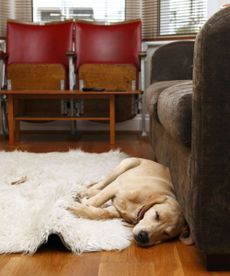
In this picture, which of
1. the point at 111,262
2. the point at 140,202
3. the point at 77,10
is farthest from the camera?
the point at 77,10

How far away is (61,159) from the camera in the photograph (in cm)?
271

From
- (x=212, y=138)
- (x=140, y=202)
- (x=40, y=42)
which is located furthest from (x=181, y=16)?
(x=212, y=138)

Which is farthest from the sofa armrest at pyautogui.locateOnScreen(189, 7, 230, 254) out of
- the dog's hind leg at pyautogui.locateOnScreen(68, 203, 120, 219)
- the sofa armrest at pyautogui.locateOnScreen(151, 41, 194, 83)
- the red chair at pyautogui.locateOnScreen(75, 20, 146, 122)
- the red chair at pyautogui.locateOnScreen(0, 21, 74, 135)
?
the red chair at pyautogui.locateOnScreen(0, 21, 74, 135)

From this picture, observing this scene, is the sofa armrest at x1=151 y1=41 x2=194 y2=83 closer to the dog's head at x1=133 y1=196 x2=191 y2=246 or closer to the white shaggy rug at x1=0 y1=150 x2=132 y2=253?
the white shaggy rug at x1=0 y1=150 x2=132 y2=253

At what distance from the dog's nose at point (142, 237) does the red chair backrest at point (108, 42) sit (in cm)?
278

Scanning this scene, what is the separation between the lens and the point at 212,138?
1.10m

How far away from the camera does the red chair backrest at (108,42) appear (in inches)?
155

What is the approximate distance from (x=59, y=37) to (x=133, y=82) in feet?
2.70

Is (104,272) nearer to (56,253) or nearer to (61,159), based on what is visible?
(56,253)

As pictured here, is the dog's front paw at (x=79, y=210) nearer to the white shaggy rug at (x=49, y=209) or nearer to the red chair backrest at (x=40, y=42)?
the white shaggy rug at (x=49, y=209)

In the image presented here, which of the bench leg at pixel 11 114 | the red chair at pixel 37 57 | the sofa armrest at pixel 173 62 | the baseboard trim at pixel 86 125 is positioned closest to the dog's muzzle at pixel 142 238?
the sofa armrest at pixel 173 62

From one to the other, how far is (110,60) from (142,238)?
284cm

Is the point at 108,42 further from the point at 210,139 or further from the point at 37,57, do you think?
the point at 210,139

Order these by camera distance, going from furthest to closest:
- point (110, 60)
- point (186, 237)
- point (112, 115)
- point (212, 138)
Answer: point (110, 60), point (112, 115), point (186, 237), point (212, 138)
